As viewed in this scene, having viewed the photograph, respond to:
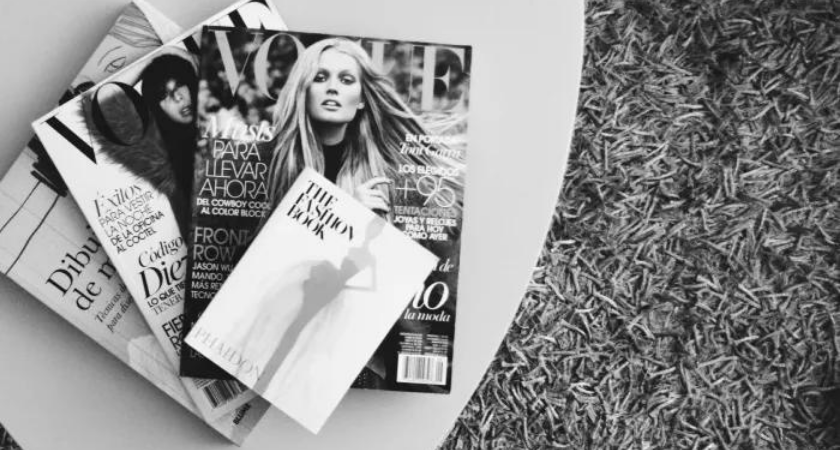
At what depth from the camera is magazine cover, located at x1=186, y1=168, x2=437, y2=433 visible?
0.61m

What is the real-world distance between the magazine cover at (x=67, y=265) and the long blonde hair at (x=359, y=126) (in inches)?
5.6

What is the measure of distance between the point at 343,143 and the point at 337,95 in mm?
41

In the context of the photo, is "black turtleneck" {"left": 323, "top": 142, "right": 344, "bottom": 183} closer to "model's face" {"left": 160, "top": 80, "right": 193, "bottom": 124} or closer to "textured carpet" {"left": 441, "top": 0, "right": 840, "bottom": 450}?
"model's face" {"left": 160, "top": 80, "right": 193, "bottom": 124}

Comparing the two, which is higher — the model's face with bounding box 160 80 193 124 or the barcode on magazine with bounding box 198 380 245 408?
the model's face with bounding box 160 80 193 124

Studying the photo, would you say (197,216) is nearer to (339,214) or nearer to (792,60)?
(339,214)

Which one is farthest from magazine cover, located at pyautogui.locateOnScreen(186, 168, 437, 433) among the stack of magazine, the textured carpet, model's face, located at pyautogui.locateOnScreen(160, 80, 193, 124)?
the textured carpet

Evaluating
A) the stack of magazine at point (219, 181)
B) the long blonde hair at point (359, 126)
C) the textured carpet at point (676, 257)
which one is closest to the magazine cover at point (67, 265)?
the stack of magazine at point (219, 181)

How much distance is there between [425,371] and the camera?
0.63m

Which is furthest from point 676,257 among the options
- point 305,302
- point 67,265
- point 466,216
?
point 67,265

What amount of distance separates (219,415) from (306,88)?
28 cm

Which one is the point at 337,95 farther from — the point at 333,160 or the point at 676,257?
the point at 676,257

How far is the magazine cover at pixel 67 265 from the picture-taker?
62 cm

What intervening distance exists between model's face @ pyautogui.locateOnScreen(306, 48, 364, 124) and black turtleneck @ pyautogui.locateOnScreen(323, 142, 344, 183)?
0.02 metres

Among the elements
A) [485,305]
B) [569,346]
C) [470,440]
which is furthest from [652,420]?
[485,305]
